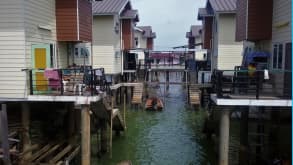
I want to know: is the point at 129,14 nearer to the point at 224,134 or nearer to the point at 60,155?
the point at 60,155

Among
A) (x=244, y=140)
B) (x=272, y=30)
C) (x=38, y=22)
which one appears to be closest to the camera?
(x=38, y=22)

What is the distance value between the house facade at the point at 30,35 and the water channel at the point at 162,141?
5718 millimetres

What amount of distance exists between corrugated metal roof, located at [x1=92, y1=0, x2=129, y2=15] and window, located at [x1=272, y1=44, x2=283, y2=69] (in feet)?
55.0

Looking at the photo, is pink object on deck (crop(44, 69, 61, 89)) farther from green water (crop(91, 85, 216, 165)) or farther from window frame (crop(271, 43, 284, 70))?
window frame (crop(271, 43, 284, 70))

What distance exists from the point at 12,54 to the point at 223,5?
62.5 ft

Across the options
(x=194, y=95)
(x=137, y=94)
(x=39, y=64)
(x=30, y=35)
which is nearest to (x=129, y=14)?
(x=137, y=94)

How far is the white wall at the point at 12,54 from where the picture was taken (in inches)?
514

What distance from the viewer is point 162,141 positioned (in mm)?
20266

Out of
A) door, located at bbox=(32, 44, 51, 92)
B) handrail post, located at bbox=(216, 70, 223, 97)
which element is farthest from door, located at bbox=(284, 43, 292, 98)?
door, located at bbox=(32, 44, 51, 92)

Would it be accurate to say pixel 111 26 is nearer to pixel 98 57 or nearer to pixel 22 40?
pixel 98 57

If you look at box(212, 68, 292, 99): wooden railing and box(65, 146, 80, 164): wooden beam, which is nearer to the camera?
box(212, 68, 292, 99): wooden railing

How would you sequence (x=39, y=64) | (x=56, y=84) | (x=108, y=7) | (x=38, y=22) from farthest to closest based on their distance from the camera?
(x=108, y=7) < (x=38, y=22) < (x=39, y=64) < (x=56, y=84)

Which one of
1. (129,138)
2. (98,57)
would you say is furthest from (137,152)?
(98,57)

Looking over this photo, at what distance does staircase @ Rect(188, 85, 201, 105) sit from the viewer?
30006mm
